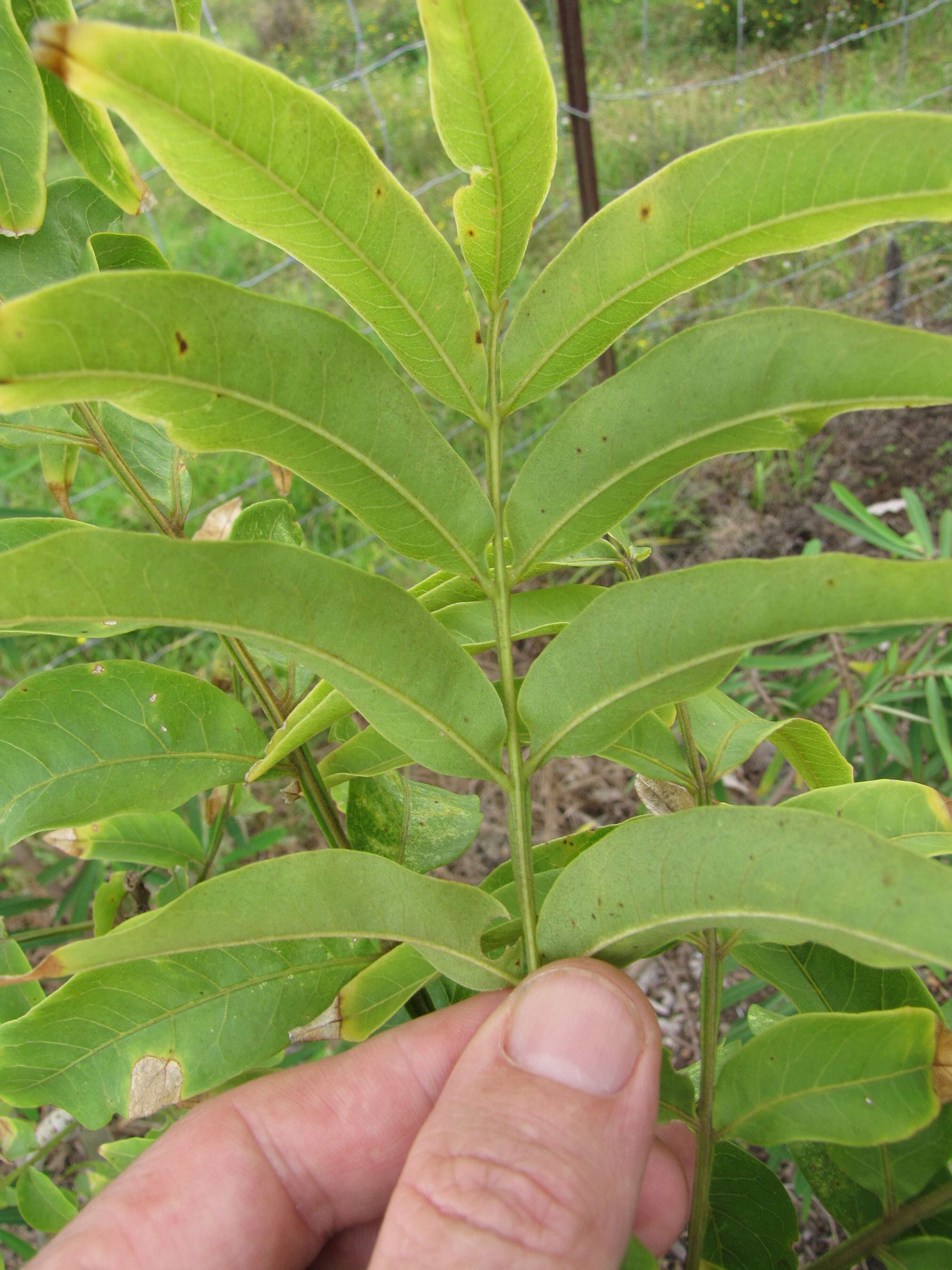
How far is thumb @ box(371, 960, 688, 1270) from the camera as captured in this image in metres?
0.58

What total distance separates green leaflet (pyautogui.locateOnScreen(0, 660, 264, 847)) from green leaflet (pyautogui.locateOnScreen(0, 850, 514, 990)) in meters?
0.13

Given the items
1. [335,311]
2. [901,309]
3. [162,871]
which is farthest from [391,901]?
[901,309]

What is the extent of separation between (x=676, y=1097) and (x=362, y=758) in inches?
15.1

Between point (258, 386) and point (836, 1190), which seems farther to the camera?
point (836, 1190)

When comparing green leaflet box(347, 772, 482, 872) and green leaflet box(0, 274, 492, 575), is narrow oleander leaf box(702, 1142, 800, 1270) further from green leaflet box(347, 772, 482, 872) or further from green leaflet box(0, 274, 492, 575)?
green leaflet box(0, 274, 492, 575)

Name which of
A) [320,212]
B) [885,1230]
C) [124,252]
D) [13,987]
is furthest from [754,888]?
[13,987]

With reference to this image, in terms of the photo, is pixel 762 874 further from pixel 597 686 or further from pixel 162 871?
pixel 162 871

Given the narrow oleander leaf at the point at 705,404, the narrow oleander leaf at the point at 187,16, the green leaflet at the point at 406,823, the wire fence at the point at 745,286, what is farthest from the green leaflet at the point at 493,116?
the wire fence at the point at 745,286

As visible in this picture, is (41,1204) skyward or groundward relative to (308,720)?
groundward

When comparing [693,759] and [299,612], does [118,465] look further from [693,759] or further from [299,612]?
[693,759]

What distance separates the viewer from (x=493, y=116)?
1.81 feet

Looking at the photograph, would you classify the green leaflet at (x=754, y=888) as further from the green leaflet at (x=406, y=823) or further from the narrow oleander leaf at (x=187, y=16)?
the narrow oleander leaf at (x=187, y=16)

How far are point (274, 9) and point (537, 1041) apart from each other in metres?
6.89

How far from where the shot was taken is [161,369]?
19.8 inches
